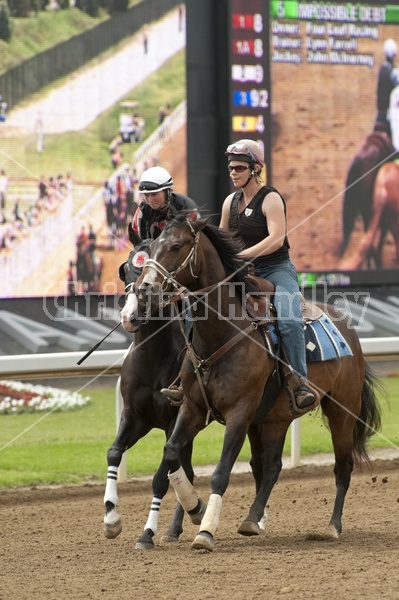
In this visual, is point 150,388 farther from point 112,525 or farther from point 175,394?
point 112,525

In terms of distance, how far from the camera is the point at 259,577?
5.50 m

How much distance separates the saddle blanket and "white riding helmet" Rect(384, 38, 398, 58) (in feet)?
25.6

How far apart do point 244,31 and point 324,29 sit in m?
1.06

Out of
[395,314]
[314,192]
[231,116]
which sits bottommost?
[395,314]

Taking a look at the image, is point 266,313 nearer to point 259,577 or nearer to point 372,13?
point 259,577

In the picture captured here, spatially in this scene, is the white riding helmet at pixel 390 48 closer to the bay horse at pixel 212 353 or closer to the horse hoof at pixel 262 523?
the bay horse at pixel 212 353

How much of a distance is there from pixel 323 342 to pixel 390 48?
8.15 metres

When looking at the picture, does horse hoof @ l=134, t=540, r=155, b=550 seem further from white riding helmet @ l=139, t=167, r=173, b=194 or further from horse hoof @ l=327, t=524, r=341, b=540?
white riding helmet @ l=139, t=167, r=173, b=194

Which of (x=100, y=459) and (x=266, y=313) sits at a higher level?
(x=266, y=313)

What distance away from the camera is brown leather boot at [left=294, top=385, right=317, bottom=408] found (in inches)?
261

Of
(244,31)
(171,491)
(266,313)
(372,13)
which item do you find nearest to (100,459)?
(171,491)

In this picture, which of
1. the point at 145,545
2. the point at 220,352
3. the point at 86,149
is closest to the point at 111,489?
the point at 145,545

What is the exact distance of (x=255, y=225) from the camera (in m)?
6.76

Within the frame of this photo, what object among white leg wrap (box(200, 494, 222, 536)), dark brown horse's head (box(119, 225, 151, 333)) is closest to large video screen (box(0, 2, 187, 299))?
dark brown horse's head (box(119, 225, 151, 333))
